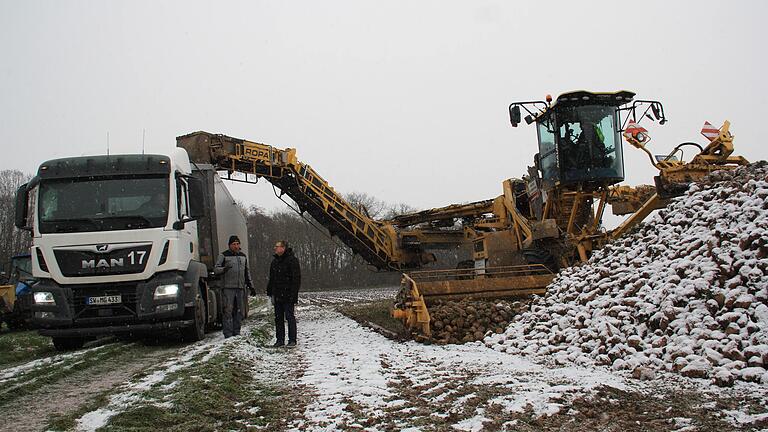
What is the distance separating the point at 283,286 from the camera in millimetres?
8961

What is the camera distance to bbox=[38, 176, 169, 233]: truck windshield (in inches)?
334

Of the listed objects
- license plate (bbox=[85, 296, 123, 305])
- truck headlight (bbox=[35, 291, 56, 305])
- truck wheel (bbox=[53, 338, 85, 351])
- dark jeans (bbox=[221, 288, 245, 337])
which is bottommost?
truck wheel (bbox=[53, 338, 85, 351])

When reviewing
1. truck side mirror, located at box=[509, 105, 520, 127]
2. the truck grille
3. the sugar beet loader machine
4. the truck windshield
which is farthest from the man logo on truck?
truck side mirror, located at box=[509, 105, 520, 127]

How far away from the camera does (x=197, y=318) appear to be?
359 inches

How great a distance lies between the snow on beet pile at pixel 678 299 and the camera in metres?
5.56

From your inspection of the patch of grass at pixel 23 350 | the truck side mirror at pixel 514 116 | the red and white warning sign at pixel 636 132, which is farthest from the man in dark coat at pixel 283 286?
the red and white warning sign at pixel 636 132

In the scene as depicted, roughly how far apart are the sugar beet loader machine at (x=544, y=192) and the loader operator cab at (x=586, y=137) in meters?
0.02

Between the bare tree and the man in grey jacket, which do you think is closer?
the man in grey jacket

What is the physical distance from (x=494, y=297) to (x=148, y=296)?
17.6ft

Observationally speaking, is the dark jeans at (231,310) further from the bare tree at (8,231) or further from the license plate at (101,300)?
the bare tree at (8,231)

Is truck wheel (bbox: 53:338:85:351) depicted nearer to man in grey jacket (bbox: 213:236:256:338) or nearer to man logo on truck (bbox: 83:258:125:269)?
man logo on truck (bbox: 83:258:125:269)

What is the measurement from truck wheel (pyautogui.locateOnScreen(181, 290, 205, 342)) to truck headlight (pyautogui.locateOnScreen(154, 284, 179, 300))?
485 millimetres

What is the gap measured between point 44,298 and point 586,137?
10.2 metres

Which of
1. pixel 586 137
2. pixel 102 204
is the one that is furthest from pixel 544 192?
pixel 102 204
